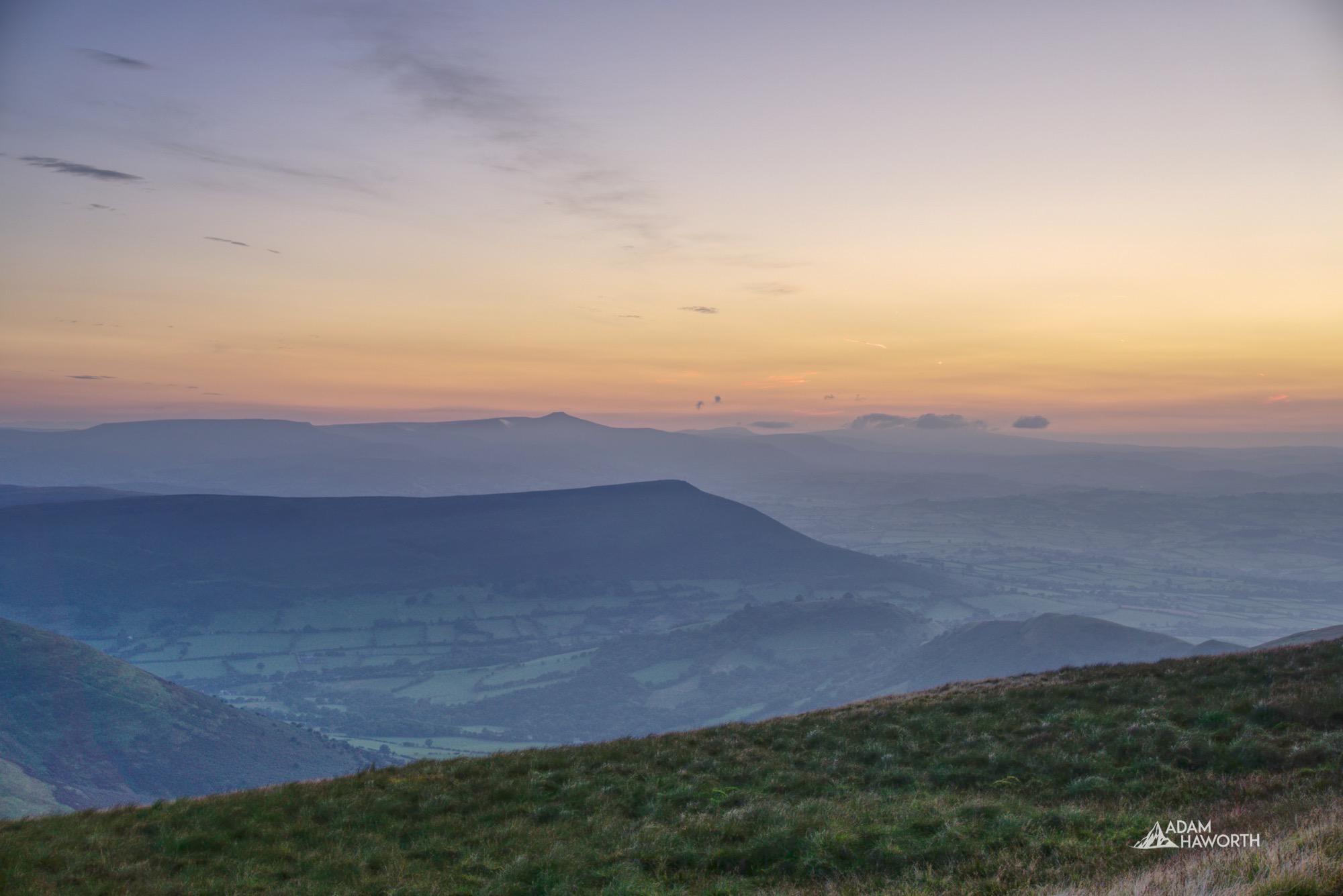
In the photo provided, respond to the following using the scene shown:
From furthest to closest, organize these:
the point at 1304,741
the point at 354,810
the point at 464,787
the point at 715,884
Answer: the point at 464,787 < the point at 354,810 < the point at 1304,741 < the point at 715,884

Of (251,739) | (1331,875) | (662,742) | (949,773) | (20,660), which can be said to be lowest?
(251,739)

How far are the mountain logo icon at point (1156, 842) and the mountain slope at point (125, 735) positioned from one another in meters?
155

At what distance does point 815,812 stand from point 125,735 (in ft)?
599

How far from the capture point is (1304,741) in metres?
17.0

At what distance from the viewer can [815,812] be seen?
52.7 feet

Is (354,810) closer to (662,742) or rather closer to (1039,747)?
(662,742)

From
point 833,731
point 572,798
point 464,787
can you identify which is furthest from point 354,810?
point 833,731

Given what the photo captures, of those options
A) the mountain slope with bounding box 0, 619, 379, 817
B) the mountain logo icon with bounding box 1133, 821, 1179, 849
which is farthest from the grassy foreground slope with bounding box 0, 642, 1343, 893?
the mountain slope with bounding box 0, 619, 379, 817

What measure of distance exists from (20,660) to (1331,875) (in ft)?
728

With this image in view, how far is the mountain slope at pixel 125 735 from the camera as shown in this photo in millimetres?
139000

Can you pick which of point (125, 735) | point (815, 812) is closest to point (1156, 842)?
point (815, 812)

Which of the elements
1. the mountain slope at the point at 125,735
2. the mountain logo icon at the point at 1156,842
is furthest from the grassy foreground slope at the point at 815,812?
the mountain slope at the point at 125,735

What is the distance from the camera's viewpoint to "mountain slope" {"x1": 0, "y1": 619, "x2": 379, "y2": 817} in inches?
5472

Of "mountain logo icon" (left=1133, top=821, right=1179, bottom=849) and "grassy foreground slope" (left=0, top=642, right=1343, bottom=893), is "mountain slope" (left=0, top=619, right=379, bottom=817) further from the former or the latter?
"mountain logo icon" (left=1133, top=821, right=1179, bottom=849)
